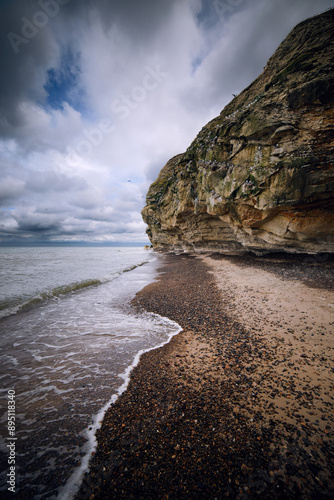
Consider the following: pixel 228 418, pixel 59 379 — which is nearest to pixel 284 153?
pixel 228 418

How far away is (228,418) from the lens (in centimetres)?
320

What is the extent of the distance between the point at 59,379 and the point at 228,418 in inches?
178

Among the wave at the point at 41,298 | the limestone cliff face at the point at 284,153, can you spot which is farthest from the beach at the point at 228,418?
the wave at the point at 41,298

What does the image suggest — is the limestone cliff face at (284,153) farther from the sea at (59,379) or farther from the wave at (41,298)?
the wave at (41,298)

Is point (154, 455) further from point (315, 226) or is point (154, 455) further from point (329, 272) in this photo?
point (315, 226)

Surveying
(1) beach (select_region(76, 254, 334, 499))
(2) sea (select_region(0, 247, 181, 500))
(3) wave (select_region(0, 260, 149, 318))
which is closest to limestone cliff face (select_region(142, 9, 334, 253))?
(1) beach (select_region(76, 254, 334, 499))

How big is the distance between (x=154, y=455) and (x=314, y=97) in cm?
1783

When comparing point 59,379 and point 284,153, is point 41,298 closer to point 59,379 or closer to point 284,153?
point 59,379

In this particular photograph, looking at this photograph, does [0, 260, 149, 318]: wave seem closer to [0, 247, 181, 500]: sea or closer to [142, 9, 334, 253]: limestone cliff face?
[0, 247, 181, 500]: sea

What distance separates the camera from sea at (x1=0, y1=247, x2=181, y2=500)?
2.76 meters

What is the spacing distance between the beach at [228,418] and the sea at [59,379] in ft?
1.42

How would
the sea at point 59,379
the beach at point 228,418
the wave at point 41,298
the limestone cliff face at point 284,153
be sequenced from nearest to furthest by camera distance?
the beach at point 228,418, the sea at point 59,379, the wave at point 41,298, the limestone cliff face at point 284,153

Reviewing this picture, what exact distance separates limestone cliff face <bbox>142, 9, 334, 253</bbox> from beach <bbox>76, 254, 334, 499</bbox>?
8766 mm

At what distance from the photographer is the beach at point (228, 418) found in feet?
7.60
